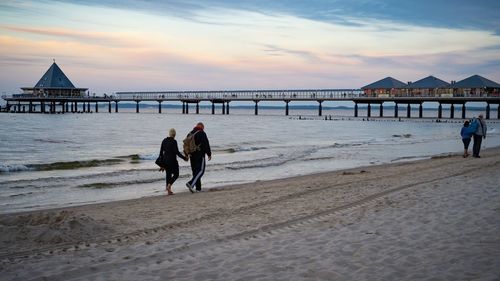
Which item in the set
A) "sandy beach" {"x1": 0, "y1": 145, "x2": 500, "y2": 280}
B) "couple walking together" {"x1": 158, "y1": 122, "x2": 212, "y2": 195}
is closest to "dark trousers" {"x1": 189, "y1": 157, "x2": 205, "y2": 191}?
"couple walking together" {"x1": 158, "y1": 122, "x2": 212, "y2": 195}

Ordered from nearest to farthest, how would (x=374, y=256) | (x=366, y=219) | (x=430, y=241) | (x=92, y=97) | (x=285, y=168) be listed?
(x=374, y=256) → (x=430, y=241) → (x=366, y=219) → (x=285, y=168) → (x=92, y=97)

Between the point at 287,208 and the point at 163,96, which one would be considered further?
the point at 163,96

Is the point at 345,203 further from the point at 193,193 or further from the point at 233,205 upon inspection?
the point at 193,193

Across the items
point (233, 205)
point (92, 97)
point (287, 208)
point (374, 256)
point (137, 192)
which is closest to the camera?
point (374, 256)

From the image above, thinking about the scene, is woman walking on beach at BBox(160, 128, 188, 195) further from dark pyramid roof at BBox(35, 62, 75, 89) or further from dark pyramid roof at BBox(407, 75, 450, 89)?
dark pyramid roof at BBox(35, 62, 75, 89)

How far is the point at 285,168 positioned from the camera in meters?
16.7

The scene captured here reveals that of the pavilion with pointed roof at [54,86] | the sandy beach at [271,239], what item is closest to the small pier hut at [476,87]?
the sandy beach at [271,239]

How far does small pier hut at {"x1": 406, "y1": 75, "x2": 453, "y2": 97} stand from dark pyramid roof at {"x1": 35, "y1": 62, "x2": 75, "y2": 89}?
61.5m

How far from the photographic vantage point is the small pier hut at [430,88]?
227ft

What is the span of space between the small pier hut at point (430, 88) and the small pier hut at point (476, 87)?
1.07 m

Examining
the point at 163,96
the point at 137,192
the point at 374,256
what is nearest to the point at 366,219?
the point at 374,256

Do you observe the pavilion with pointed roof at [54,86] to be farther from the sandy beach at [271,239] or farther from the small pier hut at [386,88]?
the sandy beach at [271,239]

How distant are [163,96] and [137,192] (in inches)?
3516

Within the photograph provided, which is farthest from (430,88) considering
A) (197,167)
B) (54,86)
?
(197,167)
